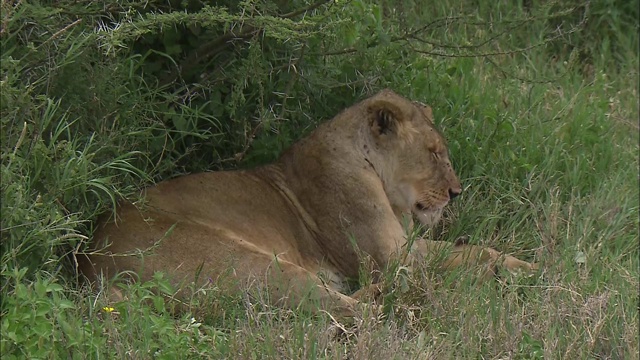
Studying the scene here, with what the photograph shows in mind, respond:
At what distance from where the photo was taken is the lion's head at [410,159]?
217 inches

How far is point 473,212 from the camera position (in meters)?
5.90

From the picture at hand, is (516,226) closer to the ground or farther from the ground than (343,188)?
closer to the ground

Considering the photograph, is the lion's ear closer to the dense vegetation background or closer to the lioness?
the lioness

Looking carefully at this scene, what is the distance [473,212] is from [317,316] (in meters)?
1.55

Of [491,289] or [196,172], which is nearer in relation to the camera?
[491,289]

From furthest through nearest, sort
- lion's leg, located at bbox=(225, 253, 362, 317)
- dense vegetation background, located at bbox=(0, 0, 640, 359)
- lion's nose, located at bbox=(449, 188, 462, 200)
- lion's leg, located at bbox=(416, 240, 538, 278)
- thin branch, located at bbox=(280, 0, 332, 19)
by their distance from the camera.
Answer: lion's nose, located at bbox=(449, 188, 462, 200) < thin branch, located at bbox=(280, 0, 332, 19) < lion's leg, located at bbox=(416, 240, 538, 278) < lion's leg, located at bbox=(225, 253, 362, 317) < dense vegetation background, located at bbox=(0, 0, 640, 359)

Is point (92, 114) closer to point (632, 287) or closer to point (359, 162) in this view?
point (359, 162)

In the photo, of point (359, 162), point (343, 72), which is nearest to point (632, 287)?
point (359, 162)

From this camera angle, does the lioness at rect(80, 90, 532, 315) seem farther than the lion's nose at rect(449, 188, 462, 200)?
No

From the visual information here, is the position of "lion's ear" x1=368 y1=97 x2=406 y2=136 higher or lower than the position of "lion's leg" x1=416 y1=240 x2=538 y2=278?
higher

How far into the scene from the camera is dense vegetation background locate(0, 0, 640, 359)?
13.9 feet

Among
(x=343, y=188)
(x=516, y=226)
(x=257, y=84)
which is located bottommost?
(x=516, y=226)

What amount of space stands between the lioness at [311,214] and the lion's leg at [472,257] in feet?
0.03

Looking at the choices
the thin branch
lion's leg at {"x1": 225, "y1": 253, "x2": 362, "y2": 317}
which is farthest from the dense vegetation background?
lion's leg at {"x1": 225, "y1": 253, "x2": 362, "y2": 317}
